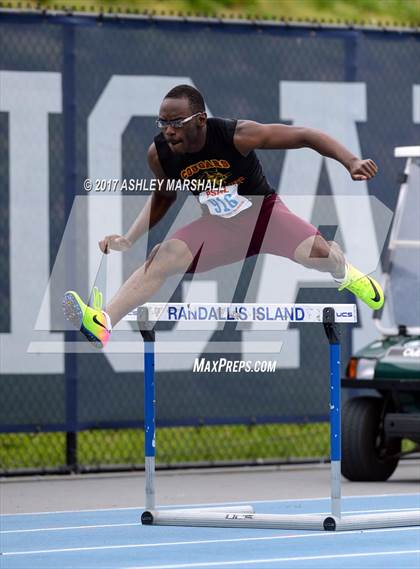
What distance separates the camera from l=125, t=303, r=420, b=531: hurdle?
9.43 meters

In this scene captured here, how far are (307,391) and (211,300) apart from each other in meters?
1.18

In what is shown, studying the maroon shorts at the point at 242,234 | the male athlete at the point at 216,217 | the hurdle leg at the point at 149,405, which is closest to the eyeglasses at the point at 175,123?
the male athlete at the point at 216,217

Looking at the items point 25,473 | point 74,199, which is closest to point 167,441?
point 25,473

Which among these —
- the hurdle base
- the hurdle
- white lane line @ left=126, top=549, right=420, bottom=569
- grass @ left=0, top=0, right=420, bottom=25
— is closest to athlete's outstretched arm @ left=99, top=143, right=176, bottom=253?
the hurdle

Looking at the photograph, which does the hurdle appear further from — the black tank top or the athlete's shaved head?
the athlete's shaved head

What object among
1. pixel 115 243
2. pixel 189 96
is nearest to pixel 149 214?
pixel 115 243

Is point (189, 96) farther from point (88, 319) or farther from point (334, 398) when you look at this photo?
point (334, 398)

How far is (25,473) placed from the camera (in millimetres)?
13586

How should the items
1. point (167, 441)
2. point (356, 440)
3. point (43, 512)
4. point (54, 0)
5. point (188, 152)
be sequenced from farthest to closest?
1. point (54, 0)
2. point (167, 441)
3. point (356, 440)
4. point (43, 512)
5. point (188, 152)

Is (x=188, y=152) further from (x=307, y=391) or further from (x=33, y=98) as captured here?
(x=307, y=391)

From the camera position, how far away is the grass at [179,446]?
13898 mm

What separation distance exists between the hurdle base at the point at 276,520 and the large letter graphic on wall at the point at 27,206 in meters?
3.51

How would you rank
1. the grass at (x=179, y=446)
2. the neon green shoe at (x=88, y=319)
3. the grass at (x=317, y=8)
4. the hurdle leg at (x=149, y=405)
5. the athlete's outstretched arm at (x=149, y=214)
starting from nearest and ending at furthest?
the neon green shoe at (x=88, y=319), the athlete's outstretched arm at (x=149, y=214), the hurdle leg at (x=149, y=405), the grass at (x=179, y=446), the grass at (x=317, y=8)

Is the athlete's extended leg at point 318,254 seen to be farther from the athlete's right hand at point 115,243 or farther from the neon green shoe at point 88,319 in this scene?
the neon green shoe at point 88,319
